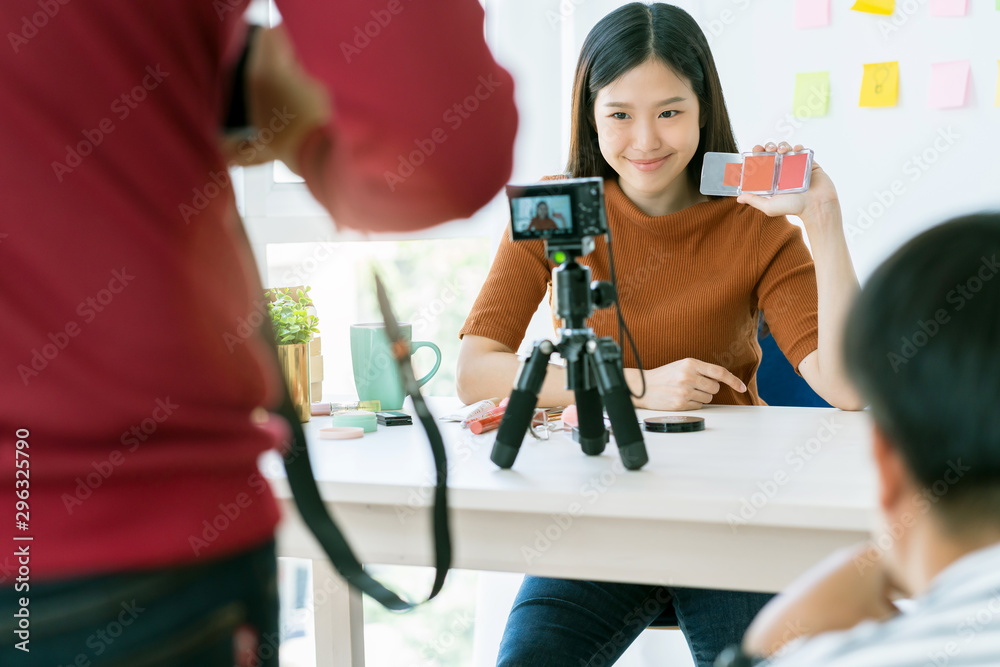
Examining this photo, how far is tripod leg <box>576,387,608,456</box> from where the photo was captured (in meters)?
1.03

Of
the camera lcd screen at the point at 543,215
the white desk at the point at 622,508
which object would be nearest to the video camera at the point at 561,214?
the camera lcd screen at the point at 543,215

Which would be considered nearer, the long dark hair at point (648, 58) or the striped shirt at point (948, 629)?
the striped shirt at point (948, 629)

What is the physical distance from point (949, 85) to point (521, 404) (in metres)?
1.57

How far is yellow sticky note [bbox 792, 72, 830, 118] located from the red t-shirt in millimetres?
1936

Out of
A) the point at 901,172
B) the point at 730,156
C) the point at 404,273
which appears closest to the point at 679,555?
the point at 730,156

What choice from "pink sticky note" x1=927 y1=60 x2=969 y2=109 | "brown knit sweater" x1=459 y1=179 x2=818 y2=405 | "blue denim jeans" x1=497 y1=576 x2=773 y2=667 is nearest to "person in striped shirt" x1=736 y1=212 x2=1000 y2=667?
"blue denim jeans" x1=497 y1=576 x2=773 y2=667

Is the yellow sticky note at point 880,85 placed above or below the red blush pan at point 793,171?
above

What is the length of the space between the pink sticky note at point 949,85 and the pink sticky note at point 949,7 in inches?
4.3

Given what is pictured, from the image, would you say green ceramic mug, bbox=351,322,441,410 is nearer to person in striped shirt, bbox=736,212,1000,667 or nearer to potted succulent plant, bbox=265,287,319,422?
potted succulent plant, bbox=265,287,319,422

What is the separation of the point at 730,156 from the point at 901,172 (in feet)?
2.43

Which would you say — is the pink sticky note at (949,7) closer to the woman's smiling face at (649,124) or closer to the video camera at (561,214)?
the woman's smiling face at (649,124)

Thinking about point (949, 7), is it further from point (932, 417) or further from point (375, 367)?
point (932, 417)

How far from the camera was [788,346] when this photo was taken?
1555 mm

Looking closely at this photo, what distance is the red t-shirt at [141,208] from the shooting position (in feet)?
1.18
